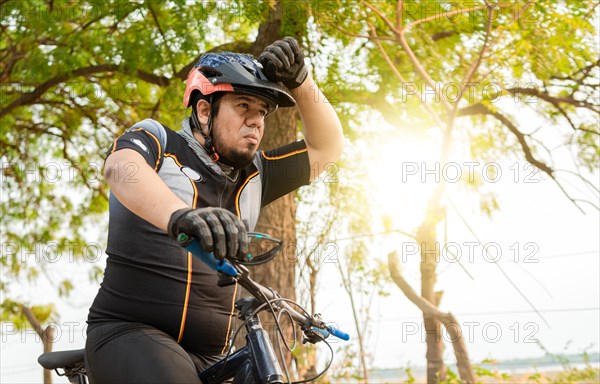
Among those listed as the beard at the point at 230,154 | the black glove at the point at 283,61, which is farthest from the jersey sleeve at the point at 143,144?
the black glove at the point at 283,61

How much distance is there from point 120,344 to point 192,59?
23.3 feet

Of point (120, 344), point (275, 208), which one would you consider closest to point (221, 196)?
point (120, 344)

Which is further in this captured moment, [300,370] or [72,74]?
[72,74]

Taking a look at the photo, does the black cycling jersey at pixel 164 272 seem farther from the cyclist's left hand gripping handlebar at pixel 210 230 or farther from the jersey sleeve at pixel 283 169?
the cyclist's left hand gripping handlebar at pixel 210 230

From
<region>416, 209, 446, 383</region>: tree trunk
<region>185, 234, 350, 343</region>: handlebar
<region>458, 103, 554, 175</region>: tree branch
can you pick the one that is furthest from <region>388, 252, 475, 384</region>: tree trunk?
<region>185, 234, 350, 343</region>: handlebar

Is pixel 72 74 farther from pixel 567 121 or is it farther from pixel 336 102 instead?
pixel 567 121

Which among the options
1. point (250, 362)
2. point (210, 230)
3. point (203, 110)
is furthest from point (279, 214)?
point (210, 230)

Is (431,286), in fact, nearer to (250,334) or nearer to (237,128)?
(237,128)

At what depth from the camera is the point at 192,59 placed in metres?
8.84

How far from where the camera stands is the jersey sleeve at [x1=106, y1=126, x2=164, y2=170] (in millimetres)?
2246

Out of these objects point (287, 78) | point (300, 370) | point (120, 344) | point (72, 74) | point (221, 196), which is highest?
point (72, 74)

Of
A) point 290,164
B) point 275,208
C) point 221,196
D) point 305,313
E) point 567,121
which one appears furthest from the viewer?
point 567,121

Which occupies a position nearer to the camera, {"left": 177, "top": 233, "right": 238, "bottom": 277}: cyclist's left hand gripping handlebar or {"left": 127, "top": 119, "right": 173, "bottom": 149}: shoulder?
{"left": 177, "top": 233, "right": 238, "bottom": 277}: cyclist's left hand gripping handlebar

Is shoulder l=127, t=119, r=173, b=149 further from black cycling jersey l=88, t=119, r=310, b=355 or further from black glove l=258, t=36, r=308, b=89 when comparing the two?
black glove l=258, t=36, r=308, b=89
